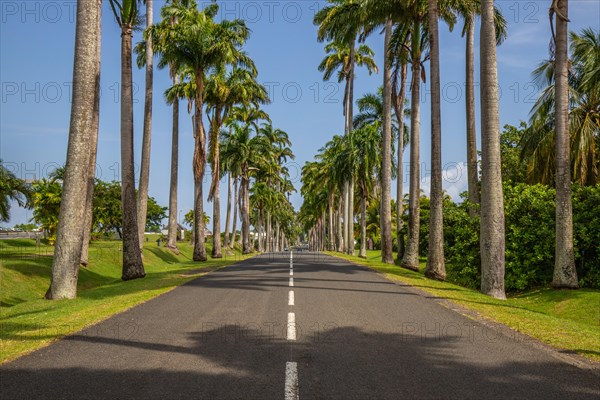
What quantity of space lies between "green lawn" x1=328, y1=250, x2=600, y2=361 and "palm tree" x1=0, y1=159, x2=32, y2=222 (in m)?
27.2

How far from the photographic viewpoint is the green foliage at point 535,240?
17250mm

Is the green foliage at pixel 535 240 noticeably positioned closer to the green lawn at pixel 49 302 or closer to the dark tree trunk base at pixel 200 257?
the green lawn at pixel 49 302

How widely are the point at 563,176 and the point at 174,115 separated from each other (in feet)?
95.4

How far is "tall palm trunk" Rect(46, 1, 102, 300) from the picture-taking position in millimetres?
13867

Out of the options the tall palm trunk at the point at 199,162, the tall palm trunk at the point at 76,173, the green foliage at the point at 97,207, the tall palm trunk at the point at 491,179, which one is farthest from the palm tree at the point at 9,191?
the tall palm trunk at the point at 491,179

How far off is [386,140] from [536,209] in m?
12.8

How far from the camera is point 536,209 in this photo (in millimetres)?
19781

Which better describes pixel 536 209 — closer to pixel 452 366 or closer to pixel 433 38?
pixel 433 38

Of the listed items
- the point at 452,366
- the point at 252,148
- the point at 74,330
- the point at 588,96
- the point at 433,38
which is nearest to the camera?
the point at 452,366

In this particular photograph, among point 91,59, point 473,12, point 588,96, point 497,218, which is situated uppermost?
point 473,12

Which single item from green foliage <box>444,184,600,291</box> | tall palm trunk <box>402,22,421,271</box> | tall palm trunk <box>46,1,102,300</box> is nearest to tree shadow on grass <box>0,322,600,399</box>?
tall palm trunk <box>46,1,102,300</box>

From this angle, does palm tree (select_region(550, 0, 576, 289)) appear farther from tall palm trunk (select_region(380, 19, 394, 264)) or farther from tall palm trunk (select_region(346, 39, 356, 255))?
tall palm trunk (select_region(346, 39, 356, 255))

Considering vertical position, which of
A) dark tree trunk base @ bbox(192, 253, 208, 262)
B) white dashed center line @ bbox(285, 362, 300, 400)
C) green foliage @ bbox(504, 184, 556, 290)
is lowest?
dark tree trunk base @ bbox(192, 253, 208, 262)

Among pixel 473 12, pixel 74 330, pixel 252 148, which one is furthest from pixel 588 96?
pixel 252 148
